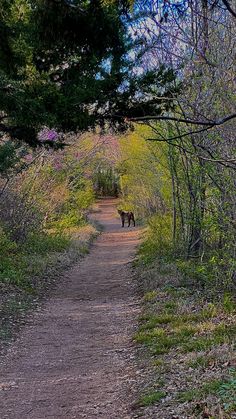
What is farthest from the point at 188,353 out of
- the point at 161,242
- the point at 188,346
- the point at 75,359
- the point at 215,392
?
the point at 161,242

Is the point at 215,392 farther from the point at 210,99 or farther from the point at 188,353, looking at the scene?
the point at 210,99

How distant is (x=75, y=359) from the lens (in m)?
6.36

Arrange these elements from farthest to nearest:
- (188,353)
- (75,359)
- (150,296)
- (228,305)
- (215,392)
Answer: (150,296), (228,305), (75,359), (188,353), (215,392)

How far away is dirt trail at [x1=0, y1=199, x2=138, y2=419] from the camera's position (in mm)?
4879

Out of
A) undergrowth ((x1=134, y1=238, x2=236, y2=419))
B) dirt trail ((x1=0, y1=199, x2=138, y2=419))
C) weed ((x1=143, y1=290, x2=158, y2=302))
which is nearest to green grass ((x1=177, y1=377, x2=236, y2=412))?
undergrowth ((x1=134, y1=238, x2=236, y2=419))

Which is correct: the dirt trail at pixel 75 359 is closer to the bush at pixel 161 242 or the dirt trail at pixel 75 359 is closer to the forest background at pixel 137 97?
the forest background at pixel 137 97

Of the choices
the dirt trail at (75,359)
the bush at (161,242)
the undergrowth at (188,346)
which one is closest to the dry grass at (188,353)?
the undergrowth at (188,346)

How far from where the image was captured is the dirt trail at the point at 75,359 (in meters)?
4.88

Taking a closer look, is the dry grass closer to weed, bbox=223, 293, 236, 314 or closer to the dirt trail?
weed, bbox=223, 293, 236, 314

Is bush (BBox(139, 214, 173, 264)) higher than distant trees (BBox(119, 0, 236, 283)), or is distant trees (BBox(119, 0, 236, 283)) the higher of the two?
distant trees (BBox(119, 0, 236, 283))

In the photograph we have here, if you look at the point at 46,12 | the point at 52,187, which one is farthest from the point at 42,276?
the point at 46,12

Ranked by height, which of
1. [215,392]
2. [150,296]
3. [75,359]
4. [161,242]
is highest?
[161,242]

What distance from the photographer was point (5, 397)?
17.1 feet

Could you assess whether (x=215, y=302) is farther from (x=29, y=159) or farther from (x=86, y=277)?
(x=29, y=159)
